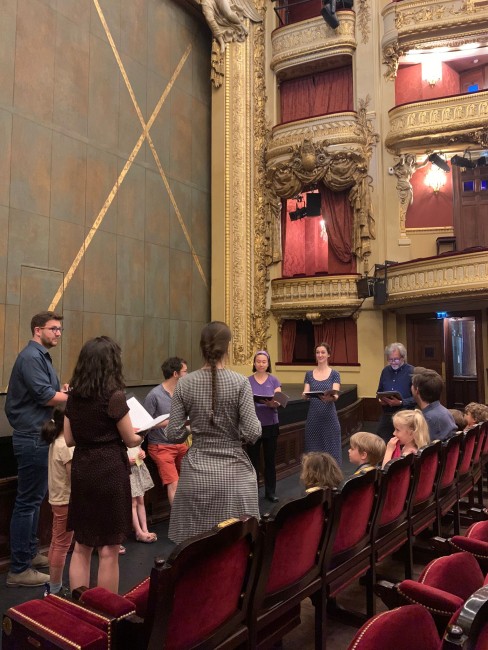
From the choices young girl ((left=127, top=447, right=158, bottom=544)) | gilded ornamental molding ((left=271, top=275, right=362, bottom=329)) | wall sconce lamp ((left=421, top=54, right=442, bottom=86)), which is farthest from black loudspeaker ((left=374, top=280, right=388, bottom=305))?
young girl ((left=127, top=447, right=158, bottom=544))

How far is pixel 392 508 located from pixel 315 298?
339 inches

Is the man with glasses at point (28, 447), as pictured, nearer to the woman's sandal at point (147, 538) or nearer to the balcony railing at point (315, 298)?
the woman's sandal at point (147, 538)

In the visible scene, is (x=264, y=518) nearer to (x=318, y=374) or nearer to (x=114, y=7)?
(x=318, y=374)

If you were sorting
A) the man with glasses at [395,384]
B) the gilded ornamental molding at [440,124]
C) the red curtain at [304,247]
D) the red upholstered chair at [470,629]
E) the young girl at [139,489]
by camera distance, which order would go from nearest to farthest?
the red upholstered chair at [470,629] < the young girl at [139,489] < the man with glasses at [395,384] < the gilded ornamental molding at [440,124] < the red curtain at [304,247]

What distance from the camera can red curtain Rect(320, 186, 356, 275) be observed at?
1115 centimetres

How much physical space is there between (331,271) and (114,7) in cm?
636

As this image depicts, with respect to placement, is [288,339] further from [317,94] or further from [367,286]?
[317,94]

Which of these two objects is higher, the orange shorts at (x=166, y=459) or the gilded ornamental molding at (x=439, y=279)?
the gilded ornamental molding at (x=439, y=279)

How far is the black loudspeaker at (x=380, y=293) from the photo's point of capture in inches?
396

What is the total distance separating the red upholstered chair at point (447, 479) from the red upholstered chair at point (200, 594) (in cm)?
184

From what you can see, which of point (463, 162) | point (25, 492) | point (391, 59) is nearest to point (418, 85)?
point (391, 59)

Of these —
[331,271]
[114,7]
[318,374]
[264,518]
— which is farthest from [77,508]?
[331,271]

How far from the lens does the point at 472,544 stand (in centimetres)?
186

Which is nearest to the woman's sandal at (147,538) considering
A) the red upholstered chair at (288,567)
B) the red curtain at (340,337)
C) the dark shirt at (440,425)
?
the red upholstered chair at (288,567)
